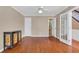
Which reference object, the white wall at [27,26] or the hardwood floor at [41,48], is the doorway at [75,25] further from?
the white wall at [27,26]

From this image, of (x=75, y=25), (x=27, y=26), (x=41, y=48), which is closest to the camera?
(x=41, y=48)

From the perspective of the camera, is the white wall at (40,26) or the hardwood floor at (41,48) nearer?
the hardwood floor at (41,48)

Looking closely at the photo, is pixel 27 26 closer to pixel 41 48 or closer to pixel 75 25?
pixel 75 25

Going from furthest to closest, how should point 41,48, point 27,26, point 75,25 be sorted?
point 27,26
point 75,25
point 41,48

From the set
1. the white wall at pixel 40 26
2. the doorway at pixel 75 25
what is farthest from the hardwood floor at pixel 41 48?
the white wall at pixel 40 26

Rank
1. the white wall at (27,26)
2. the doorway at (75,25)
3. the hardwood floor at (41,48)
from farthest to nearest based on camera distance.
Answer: the white wall at (27,26) < the doorway at (75,25) < the hardwood floor at (41,48)

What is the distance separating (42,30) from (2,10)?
7078mm

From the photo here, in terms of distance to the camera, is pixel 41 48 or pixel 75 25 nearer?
pixel 41 48

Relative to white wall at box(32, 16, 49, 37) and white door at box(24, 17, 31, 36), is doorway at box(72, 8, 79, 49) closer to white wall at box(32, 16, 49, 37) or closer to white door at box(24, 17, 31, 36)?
white wall at box(32, 16, 49, 37)

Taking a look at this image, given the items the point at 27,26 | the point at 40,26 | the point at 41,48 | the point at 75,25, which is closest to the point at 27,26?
the point at 27,26

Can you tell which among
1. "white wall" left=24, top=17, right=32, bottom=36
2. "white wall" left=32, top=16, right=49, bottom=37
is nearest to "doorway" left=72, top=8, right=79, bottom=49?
"white wall" left=32, top=16, right=49, bottom=37

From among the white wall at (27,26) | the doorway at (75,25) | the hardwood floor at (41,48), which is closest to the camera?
the hardwood floor at (41,48)
